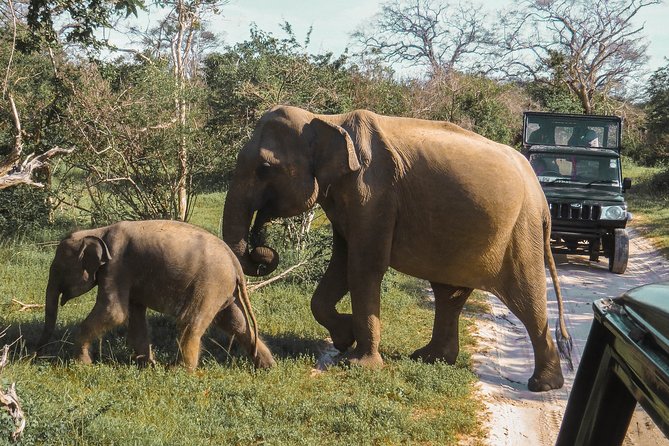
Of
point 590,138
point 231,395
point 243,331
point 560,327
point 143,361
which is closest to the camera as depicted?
point 231,395

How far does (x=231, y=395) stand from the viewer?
5.77 meters

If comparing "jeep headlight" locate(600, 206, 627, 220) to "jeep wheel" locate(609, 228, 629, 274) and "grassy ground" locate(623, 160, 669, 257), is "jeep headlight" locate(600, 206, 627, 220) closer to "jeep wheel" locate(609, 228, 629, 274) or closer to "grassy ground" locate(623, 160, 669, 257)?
"jeep wheel" locate(609, 228, 629, 274)

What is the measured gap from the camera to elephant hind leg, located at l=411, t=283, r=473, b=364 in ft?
23.6

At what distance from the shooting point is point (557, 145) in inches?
590

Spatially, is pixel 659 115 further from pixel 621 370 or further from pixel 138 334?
pixel 621 370

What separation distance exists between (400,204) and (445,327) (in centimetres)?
140

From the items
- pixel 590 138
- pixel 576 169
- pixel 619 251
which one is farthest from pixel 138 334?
pixel 590 138

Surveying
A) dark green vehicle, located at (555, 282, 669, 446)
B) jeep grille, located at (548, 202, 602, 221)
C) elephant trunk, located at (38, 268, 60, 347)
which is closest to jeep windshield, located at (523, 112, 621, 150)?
jeep grille, located at (548, 202, 602, 221)

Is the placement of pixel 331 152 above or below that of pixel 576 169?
above

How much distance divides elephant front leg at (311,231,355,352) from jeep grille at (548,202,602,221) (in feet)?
22.8

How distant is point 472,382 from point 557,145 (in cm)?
931

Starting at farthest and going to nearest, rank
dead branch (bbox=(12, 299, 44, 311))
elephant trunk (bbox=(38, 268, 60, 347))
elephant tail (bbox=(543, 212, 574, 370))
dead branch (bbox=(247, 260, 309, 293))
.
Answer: dead branch (bbox=(247, 260, 309, 293)) < dead branch (bbox=(12, 299, 44, 311)) < elephant tail (bbox=(543, 212, 574, 370)) < elephant trunk (bbox=(38, 268, 60, 347))

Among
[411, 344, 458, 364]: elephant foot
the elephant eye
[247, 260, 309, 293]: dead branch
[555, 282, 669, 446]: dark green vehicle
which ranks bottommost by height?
[411, 344, 458, 364]: elephant foot

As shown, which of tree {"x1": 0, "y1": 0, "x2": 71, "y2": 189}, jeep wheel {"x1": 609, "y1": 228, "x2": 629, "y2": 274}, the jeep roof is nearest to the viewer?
tree {"x1": 0, "y1": 0, "x2": 71, "y2": 189}
